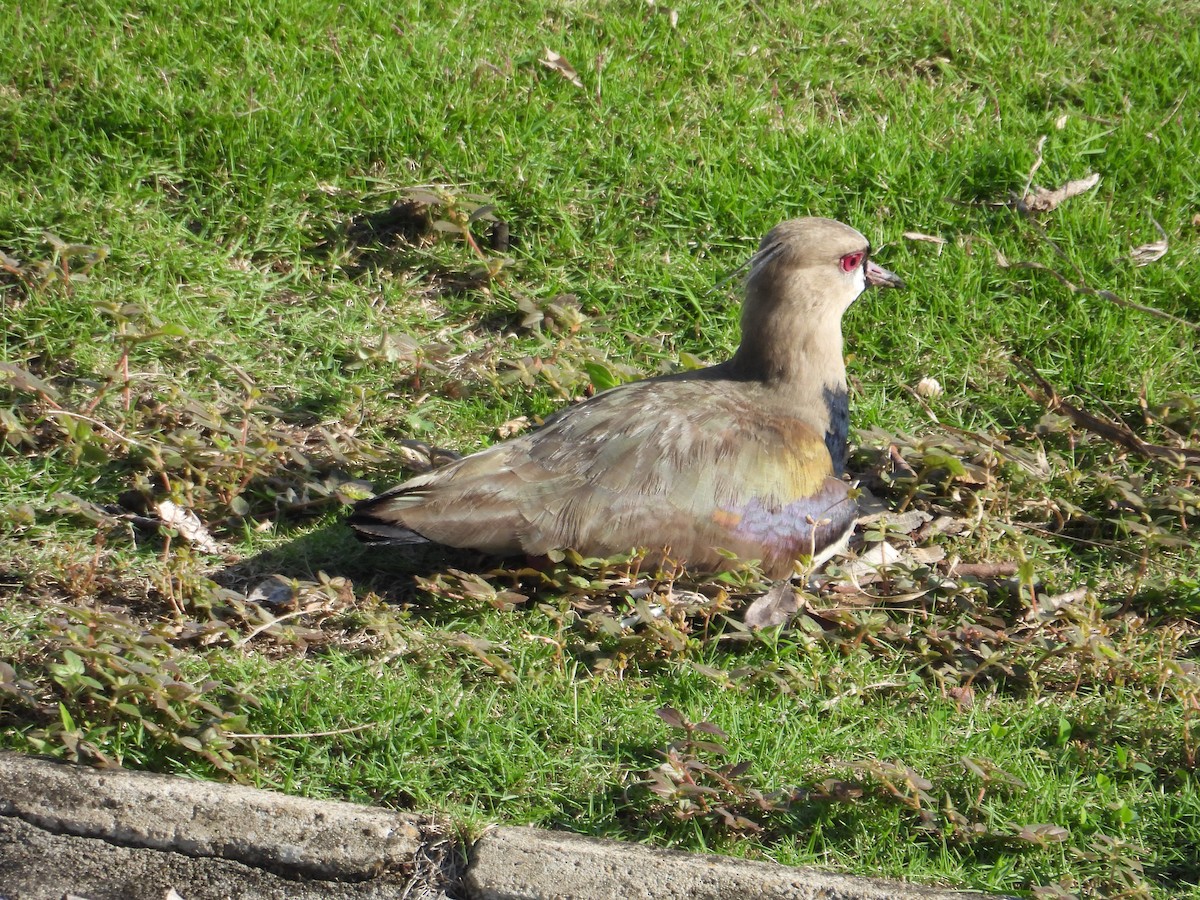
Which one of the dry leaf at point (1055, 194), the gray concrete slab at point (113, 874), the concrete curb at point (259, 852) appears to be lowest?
the gray concrete slab at point (113, 874)

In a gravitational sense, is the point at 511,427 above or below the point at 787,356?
below

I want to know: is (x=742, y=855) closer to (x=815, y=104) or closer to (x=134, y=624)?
(x=134, y=624)

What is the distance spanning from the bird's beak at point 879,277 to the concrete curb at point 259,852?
2554mm

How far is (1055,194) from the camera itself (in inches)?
241

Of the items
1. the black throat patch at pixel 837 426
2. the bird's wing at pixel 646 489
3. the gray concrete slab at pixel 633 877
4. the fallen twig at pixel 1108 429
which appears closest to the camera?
the gray concrete slab at pixel 633 877

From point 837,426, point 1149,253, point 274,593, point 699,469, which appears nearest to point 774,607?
point 699,469

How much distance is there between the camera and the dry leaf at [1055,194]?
6.10 m

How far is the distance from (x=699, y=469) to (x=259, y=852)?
1755 mm

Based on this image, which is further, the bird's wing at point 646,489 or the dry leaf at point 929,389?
the dry leaf at point 929,389

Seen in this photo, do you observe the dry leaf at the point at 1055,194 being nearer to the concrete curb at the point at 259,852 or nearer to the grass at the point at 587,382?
the grass at the point at 587,382

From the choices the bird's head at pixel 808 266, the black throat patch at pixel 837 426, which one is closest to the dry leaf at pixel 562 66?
the bird's head at pixel 808 266

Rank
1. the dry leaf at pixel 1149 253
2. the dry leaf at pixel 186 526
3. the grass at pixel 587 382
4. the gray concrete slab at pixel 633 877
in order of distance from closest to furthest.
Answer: the gray concrete slab at pixel 633 877, the grass at pixel 587 382, the dry leaf at pixel 186 526, the dry leaf at pixel 1149 253

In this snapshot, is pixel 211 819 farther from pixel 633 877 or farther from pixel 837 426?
pixel 837 426

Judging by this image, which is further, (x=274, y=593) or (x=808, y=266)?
(x=808, y=266)
